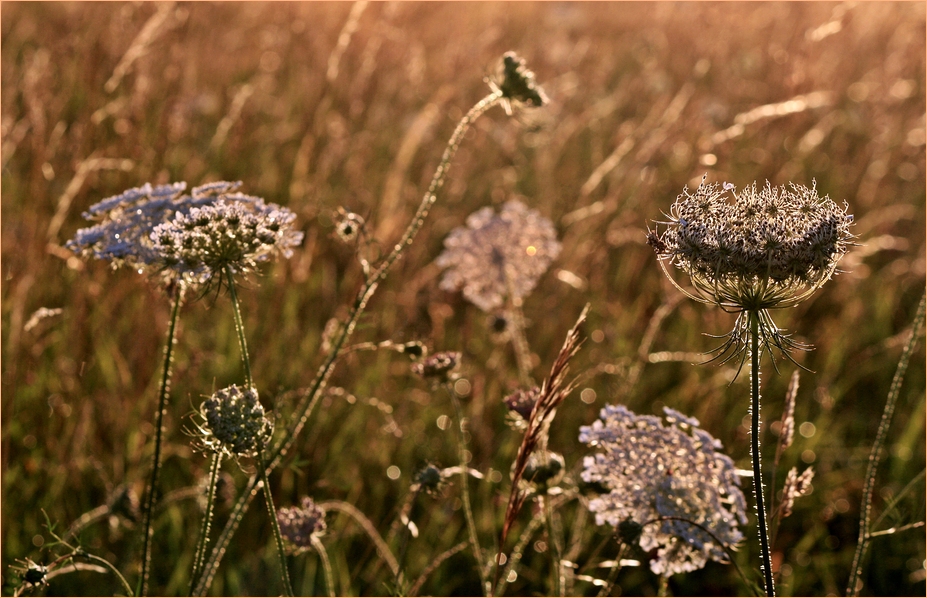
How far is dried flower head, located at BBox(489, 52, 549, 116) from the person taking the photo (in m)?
2.43

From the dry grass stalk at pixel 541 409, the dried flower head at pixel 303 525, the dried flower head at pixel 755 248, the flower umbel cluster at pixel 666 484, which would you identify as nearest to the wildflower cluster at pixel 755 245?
the dried flower head at pixel 755 248

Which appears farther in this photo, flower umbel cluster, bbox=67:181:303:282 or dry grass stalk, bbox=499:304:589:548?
flower umbel cluster, bbox=67:181:303:282

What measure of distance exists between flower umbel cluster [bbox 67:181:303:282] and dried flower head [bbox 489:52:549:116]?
28.9 inches

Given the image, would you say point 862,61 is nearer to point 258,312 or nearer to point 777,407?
point 777,407

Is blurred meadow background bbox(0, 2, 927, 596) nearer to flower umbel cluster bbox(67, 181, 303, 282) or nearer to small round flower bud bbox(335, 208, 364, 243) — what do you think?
small round flower bud bbox(335, 208, 364, 243)

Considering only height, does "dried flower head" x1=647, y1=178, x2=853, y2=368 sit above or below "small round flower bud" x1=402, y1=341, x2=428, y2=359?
above

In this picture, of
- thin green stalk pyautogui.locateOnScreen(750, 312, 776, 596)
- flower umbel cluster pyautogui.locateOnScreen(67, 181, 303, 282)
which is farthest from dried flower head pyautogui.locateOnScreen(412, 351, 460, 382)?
thin green stalk pyautogui.locateOnScreen(750, 312, 776, 596)

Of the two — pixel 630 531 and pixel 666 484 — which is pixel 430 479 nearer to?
pixel 630 531

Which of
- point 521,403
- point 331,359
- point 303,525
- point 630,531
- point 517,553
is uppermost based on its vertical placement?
point 521,403

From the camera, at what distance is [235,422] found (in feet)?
6.19

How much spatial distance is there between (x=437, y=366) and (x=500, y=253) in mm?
1228

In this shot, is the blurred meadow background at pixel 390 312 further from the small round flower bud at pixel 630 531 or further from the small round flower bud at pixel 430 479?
the small round flower bud at pixel 630 531

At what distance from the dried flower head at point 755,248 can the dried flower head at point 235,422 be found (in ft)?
3.30

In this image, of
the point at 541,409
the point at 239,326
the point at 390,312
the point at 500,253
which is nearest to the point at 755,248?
the point at 541,409
